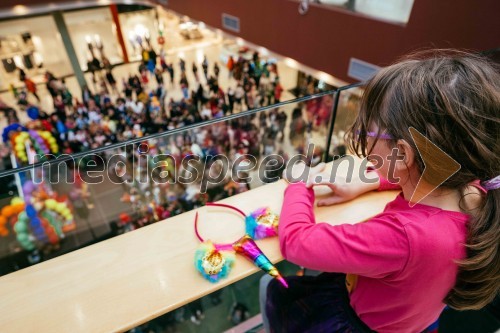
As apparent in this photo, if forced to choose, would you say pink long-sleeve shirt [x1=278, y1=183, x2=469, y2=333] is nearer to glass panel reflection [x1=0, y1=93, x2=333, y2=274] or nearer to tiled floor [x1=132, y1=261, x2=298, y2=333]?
glass panel reflection [x1=0, y1=93, x2=333, y2=274]

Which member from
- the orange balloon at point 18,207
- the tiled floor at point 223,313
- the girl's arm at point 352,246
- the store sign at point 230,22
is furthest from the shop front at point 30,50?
the girl's arm at point 352,246

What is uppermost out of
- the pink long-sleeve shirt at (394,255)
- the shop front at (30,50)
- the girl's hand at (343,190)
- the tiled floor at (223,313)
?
the pink long-sleeve shirt at (394,255)

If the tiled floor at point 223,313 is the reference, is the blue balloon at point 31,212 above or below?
above

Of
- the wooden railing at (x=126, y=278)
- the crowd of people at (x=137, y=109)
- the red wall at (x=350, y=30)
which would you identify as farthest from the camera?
the crowd of people at (x=137, y=109)

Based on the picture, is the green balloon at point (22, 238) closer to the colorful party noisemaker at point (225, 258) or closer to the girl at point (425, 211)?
the colorful party noisemaker at point (225, 258)

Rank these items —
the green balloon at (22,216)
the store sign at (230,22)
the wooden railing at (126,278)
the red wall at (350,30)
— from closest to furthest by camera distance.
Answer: the wooden railing at (126,278)
the green balloon at (22,216)
the red wall at (350,30)
the store sign at (230,22)

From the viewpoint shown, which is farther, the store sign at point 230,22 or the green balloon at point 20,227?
the store sign at point 230,22

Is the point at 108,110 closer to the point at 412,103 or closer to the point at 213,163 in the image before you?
the point at 213,163

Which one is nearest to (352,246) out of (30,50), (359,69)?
(359,69)

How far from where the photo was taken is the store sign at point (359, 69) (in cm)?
411

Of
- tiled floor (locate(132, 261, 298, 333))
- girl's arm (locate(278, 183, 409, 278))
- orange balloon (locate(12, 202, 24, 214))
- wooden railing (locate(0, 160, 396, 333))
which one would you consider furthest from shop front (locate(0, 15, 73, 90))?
girl's arm (locate(278, 183, 409, 278))

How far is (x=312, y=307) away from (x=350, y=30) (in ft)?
13.7

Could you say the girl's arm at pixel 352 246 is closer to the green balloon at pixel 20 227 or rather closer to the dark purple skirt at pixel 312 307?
the dark purple skirt at pixel 312 307

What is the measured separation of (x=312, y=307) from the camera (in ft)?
3.05
